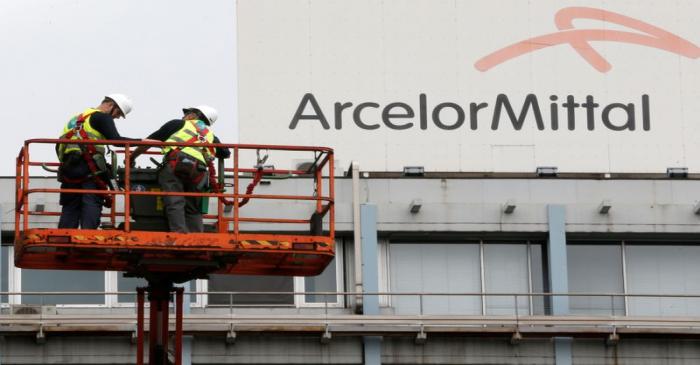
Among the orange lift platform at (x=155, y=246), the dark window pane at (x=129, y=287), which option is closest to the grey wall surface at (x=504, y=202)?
the dark window pane at (x=129, y=287)

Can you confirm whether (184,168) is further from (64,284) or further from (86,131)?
(64,284)

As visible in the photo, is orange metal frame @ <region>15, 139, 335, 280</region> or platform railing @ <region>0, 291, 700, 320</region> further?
platform railing @ <region>0, 291, 700, 320</region>

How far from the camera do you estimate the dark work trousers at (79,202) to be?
24.5 metres

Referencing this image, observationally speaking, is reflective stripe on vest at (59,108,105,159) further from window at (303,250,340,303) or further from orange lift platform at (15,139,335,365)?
window at (303,250,340,303)

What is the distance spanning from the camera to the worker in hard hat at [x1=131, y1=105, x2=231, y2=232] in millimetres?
24172

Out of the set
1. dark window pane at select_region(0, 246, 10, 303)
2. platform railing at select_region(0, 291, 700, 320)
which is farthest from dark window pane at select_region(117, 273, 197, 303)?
dark window pane at select_region(0, 246, 10, 303)

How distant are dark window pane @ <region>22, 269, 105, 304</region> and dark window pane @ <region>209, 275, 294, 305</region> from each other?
2.47m

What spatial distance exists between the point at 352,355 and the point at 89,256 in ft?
49.3

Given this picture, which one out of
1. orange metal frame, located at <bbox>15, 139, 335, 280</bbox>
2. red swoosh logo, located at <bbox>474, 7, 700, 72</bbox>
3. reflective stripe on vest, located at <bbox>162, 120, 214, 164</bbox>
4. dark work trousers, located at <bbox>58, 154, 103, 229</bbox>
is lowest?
orange metal frame, located at <bbox>15, 139, 335, 280</bbox>

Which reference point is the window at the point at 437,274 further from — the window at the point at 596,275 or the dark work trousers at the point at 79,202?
the dark work trousers at the point at 79,202

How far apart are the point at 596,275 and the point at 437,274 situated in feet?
11.9

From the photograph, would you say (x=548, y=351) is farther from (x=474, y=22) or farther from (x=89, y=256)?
(x=89, y=256)

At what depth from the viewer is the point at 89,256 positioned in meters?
24.0

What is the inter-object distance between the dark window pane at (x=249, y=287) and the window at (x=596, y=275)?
21.1 ft
